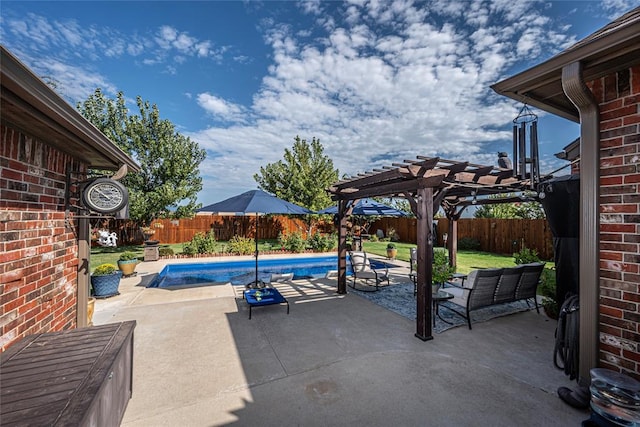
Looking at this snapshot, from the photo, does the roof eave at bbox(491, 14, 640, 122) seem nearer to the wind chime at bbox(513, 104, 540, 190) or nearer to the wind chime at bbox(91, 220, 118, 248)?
the wind chime at bbox(513, 104, 540, 190)

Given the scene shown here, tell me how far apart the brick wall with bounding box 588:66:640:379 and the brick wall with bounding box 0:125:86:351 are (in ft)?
17.8

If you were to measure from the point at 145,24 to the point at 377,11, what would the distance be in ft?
19.7

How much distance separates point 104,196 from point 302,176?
15174 millimetres

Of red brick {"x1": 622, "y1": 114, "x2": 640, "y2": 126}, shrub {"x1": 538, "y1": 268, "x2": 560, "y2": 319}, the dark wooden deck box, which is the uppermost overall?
red brick {"x1": 622, "y1": 114, "x2": 640, "y2": 126}

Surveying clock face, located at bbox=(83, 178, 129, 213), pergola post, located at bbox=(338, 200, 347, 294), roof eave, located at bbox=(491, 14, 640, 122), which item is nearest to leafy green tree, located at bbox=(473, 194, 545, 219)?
pergola post, located at bbox=(338, 200, 347, 294)

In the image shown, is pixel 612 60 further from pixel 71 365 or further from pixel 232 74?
pixel 232 74

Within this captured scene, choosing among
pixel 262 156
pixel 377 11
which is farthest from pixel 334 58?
pixel 262 156

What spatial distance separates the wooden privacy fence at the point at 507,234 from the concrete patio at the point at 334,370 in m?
8.75

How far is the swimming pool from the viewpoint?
9.86 m

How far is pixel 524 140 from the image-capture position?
134 inches

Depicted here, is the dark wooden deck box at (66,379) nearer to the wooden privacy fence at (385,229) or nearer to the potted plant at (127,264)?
the potted plant at (127,264)

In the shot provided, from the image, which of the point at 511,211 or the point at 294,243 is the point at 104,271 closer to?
the point at 294,243

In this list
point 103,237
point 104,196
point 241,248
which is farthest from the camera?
point 241,248

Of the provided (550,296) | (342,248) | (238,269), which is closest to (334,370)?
(342,248)
